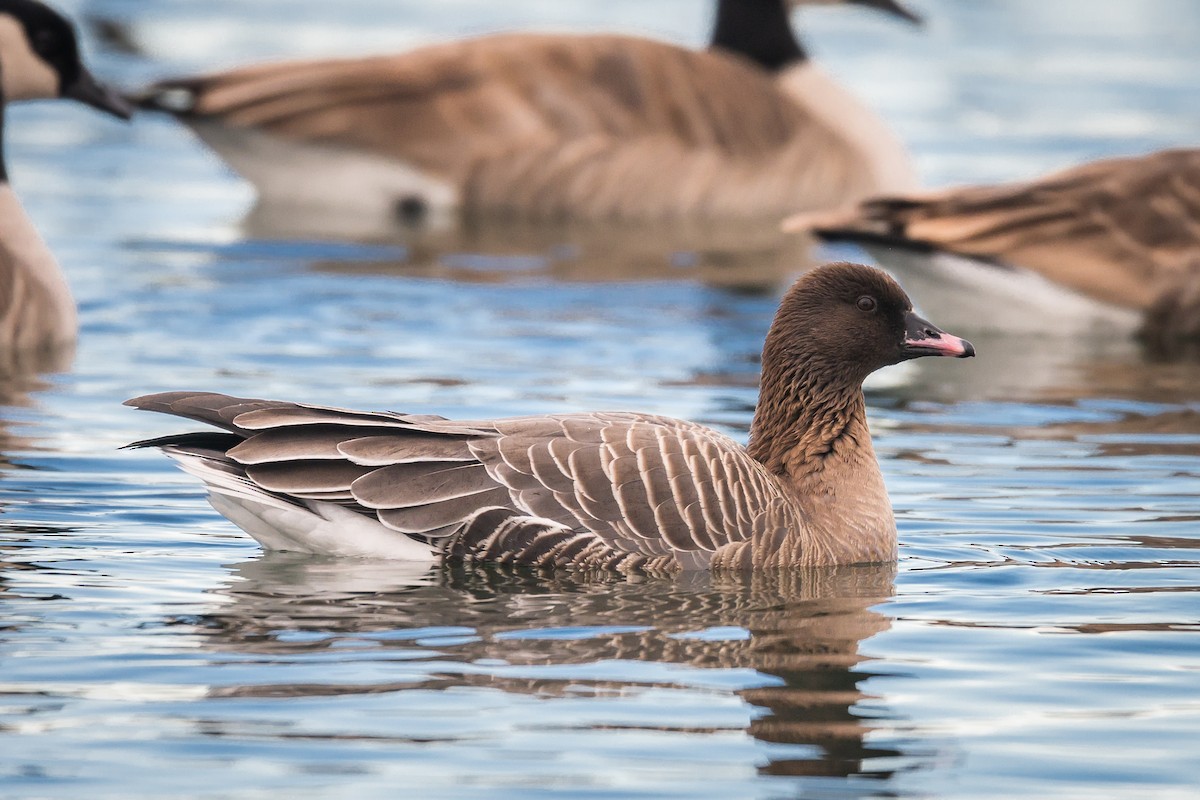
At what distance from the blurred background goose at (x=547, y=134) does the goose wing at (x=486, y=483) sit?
968cm

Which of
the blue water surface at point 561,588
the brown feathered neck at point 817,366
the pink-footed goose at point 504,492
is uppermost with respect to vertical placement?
the brown feathered neck at point 817,366

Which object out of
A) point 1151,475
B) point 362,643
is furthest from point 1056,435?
point 362,643

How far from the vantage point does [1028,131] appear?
76.3 feet

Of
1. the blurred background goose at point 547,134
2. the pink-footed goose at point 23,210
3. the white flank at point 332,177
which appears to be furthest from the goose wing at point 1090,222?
the white flank at point 332,177

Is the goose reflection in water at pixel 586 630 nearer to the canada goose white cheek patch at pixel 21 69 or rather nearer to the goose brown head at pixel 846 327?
the goose brown head at pixel 846 327

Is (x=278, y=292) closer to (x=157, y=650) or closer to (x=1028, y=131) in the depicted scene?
(x=157, y=650)

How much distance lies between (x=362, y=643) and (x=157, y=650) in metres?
0.65

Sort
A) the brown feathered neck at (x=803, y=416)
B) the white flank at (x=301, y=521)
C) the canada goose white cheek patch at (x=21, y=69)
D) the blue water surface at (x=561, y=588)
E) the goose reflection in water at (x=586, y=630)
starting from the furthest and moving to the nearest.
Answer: the canada goose white cheek patch at (x=21, y=69)
the brown feathered neck at (x=803, y=416)
the white flank at (x=301, y=521)
the goose reflection in water at (x=586, y=630)
the blue water surface at (x=561, y=588)

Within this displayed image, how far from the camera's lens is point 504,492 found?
26.0 feet

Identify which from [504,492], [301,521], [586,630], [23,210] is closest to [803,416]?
[504,492]

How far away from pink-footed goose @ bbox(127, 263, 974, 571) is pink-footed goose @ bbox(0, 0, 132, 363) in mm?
4395

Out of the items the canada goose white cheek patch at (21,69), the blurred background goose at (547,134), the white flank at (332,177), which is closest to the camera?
the canada goose white cheek patch at (21,69)

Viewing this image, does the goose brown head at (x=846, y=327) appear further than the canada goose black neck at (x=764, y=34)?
No

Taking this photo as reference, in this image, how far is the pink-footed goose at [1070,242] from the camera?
13.0m
